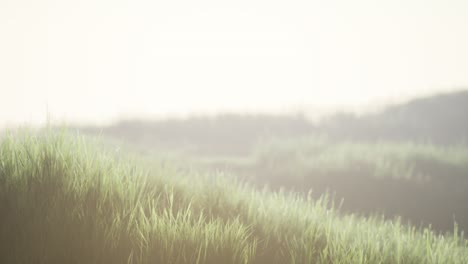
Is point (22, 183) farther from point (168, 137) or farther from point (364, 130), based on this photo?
point (364, 130)

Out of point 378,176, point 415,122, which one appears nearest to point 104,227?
point 378,176

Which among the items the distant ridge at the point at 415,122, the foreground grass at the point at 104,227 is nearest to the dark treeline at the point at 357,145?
the distant ridge at the point at 415,122

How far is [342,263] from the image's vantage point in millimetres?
1626

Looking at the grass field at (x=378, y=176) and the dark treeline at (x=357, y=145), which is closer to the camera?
the grass field at (x=378, y=176)

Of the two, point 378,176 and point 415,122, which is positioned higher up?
point 415,122

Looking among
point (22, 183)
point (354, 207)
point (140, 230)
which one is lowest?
point (354, 207)

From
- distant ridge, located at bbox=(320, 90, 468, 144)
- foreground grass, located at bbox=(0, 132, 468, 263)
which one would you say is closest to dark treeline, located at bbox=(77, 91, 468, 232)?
distant ridge, located at bbox=(320, 90, 468, 144)

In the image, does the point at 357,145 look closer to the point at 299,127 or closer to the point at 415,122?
the point at 299,127

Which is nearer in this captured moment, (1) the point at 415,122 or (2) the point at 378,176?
(2) the point at 378,176

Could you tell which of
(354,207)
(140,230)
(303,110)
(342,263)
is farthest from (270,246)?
(303,110)

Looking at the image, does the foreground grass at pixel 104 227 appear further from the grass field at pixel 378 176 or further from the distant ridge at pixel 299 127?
the distant ridge at pixel 299 127

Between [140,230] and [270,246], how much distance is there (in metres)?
0.70

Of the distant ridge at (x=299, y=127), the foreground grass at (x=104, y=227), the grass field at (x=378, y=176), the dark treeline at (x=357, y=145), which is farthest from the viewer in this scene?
the distant ridge at (x=299, y=127)

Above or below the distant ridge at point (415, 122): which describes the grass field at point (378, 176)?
below
